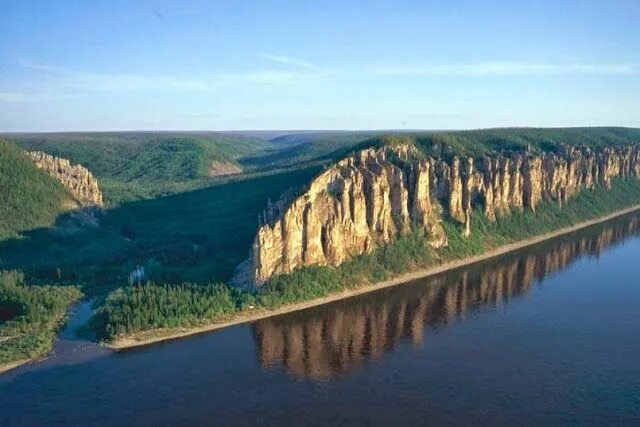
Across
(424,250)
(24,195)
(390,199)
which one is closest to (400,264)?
(424,250)

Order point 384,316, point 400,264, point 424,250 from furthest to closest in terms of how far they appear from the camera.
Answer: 1. point 424,250
2. point 400,264
3. point 384,316

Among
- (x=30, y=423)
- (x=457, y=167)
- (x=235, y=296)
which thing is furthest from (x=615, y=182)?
(x=30, y=423)

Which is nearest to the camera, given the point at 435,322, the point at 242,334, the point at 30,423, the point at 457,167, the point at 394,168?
the point at 30,423

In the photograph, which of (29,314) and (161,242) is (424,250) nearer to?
(161,242)

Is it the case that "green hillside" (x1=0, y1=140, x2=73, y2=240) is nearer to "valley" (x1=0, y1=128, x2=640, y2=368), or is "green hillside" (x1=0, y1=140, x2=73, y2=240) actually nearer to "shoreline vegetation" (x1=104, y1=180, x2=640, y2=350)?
"valley" (x1=0, y1=128, x2=640, y2=368)

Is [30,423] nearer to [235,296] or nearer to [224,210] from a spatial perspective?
[235,296]
